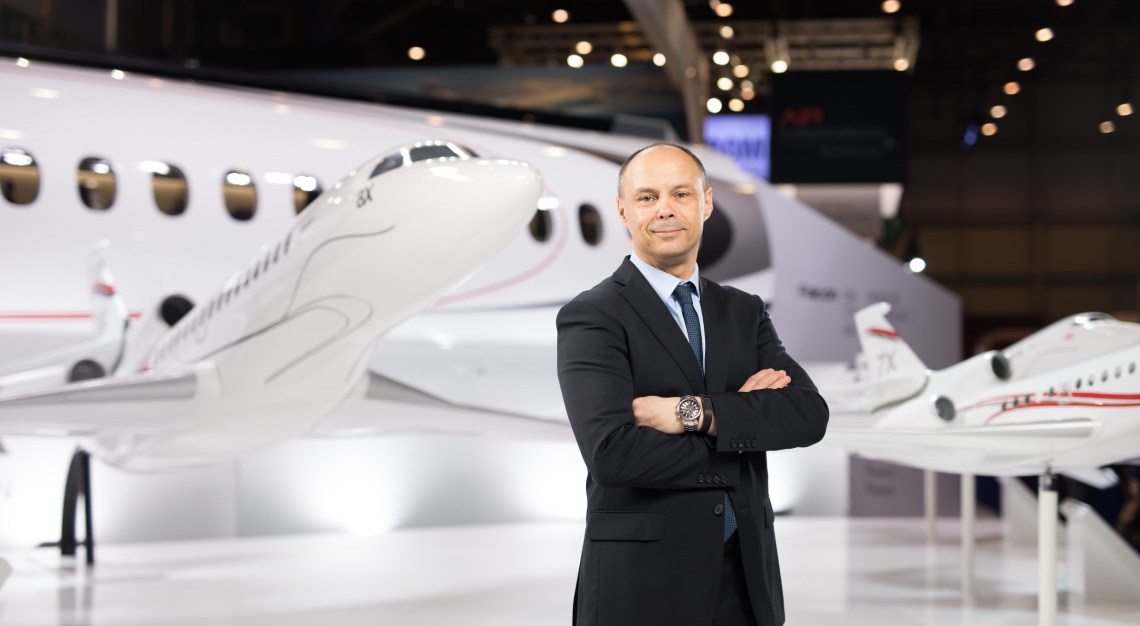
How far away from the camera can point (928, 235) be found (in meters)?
32.0

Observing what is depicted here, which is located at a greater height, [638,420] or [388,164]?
[388,164]

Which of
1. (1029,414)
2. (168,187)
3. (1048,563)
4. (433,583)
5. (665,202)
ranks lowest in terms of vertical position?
(433,583)

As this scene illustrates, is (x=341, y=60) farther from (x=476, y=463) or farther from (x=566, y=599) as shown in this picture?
(x=566, y=599)

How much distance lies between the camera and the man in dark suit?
7.99 feet

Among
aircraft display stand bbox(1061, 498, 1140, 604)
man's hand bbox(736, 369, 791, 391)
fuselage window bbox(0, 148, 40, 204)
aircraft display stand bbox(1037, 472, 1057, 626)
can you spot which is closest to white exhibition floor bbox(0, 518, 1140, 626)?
aircraft display stand bbox(1061, 498, 1140, 604)

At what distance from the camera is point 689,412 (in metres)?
2.48

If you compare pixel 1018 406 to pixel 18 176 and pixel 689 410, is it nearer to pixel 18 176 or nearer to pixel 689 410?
pixel 689 410

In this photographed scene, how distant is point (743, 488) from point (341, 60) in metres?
17.6

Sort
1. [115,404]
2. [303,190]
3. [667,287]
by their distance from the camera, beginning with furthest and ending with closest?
[303,190] < [115,404] < [667,287]

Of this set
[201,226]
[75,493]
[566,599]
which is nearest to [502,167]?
[566,599]

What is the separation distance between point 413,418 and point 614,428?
4.73m

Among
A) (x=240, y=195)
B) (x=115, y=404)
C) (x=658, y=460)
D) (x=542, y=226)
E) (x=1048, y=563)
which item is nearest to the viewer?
(x=658, y=460)

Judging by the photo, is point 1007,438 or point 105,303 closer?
point 1007,438

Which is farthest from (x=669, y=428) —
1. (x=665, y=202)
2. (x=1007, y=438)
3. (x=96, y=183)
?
(x=96, y=183)
